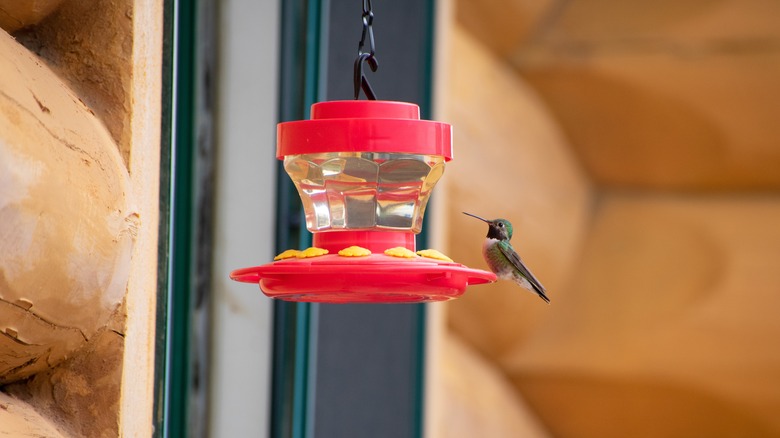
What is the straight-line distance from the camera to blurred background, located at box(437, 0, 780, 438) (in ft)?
15.3

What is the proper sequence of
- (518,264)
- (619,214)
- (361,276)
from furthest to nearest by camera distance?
(619,214) < (518,264) < (361,276)

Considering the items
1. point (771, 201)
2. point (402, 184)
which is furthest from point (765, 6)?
point (402, 184)

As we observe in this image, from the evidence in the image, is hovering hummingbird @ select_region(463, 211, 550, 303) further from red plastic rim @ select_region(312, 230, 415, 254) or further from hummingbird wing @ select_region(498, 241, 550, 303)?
red plastic rim @ select_region(312, 230, 415, 254)

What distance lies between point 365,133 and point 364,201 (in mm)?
241

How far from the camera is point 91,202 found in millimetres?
1058

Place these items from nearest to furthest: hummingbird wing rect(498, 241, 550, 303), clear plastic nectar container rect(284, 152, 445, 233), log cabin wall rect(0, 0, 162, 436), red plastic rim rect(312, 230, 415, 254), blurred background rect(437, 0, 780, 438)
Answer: log cabin wall rect(0, 0, 162, 436) < red plastic rim rect(312, 230, 415, 254) < clear plastic nectar container rect(284, 152, 445, 233) < hummingbird wing rect(498, 241, 550, 303) < blurred background rect(437, 0, 780, 438)

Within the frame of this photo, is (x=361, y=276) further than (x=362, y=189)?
No

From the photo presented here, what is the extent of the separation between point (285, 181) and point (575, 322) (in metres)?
2.84

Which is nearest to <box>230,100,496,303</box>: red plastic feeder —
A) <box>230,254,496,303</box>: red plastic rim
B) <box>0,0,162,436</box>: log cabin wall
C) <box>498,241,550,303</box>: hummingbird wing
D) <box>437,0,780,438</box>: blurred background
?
<box>230,254,496,303</box>: red plastic rim

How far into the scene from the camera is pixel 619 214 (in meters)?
5.16

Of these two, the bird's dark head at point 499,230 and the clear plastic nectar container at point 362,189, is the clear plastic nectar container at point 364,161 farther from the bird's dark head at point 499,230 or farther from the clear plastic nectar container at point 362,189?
the bird's dark head at point 499,230

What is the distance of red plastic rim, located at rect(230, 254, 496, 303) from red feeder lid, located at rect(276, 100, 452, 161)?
0.11 m

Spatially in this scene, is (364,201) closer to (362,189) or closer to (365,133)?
(362,189)

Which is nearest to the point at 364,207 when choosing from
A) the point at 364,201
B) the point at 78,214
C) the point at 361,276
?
the point at 364,201
